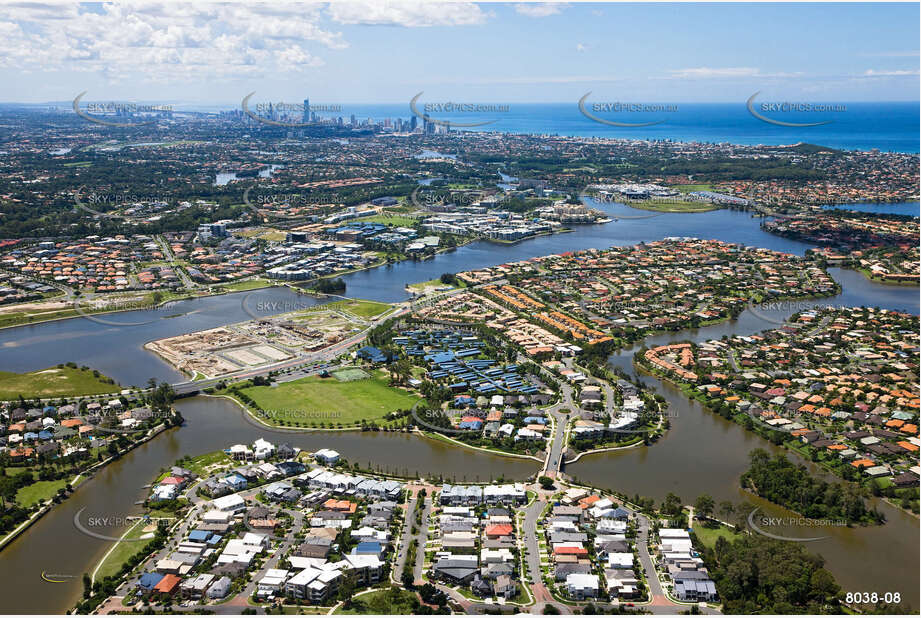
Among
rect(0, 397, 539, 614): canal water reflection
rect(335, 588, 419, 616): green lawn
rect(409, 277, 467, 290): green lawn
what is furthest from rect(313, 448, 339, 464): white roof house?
rect(409, 277, 467, 290): green lawn

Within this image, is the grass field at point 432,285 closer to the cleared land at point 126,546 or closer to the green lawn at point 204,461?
the green lawn at point 204,461

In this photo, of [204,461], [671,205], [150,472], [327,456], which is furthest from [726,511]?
[671,205]

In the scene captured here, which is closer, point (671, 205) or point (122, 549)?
point (122, 549)

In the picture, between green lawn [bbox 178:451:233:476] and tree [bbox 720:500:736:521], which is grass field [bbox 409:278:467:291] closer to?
green lawn [bbox 178:451:233:476]

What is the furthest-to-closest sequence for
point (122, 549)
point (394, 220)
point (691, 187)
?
point (691, 187), point (394, 220), point (122, 549)

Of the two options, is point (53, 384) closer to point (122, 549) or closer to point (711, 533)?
point (122, 549)
